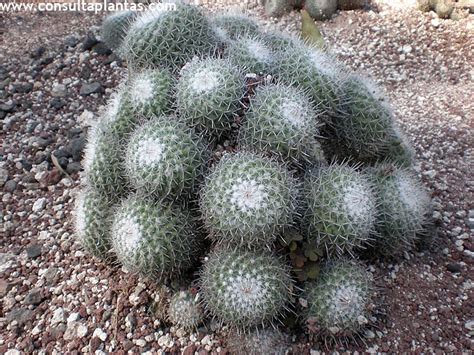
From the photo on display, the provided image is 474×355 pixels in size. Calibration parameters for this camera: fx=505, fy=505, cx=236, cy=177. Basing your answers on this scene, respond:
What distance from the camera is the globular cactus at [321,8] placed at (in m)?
4.75

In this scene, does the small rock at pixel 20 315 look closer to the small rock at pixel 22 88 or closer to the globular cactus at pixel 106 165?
the globular cactus at pixel 106 165

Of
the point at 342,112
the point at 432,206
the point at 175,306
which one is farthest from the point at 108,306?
the point at 432,206

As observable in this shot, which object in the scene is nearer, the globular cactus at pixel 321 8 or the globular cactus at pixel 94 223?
the globular cactus at pixel 94 223

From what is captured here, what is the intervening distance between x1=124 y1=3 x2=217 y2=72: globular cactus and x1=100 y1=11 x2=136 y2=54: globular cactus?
1772 mm

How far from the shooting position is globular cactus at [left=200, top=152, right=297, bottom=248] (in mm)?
1841

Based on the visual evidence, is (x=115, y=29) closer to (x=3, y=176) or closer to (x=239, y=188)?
(x=3, y=176)

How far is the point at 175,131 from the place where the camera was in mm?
2004

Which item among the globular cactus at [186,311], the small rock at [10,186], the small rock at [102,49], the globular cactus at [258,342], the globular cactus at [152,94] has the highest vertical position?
the globular cactus at [152,94]

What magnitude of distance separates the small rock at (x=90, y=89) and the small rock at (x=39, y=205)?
1114 millimetres

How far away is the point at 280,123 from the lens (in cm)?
197

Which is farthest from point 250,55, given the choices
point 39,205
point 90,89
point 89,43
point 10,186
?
point 89,43

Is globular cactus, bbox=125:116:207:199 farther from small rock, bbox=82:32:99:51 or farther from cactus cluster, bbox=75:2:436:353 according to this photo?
small rock, bbox=82:32:99:51

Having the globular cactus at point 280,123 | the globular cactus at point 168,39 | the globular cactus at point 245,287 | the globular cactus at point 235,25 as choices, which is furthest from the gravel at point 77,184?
the globular cactus at point 235,25

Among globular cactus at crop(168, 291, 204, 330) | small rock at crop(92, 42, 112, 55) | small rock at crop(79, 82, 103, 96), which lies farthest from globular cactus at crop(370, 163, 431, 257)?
small rock at crop(92, 42, 112, 55)
